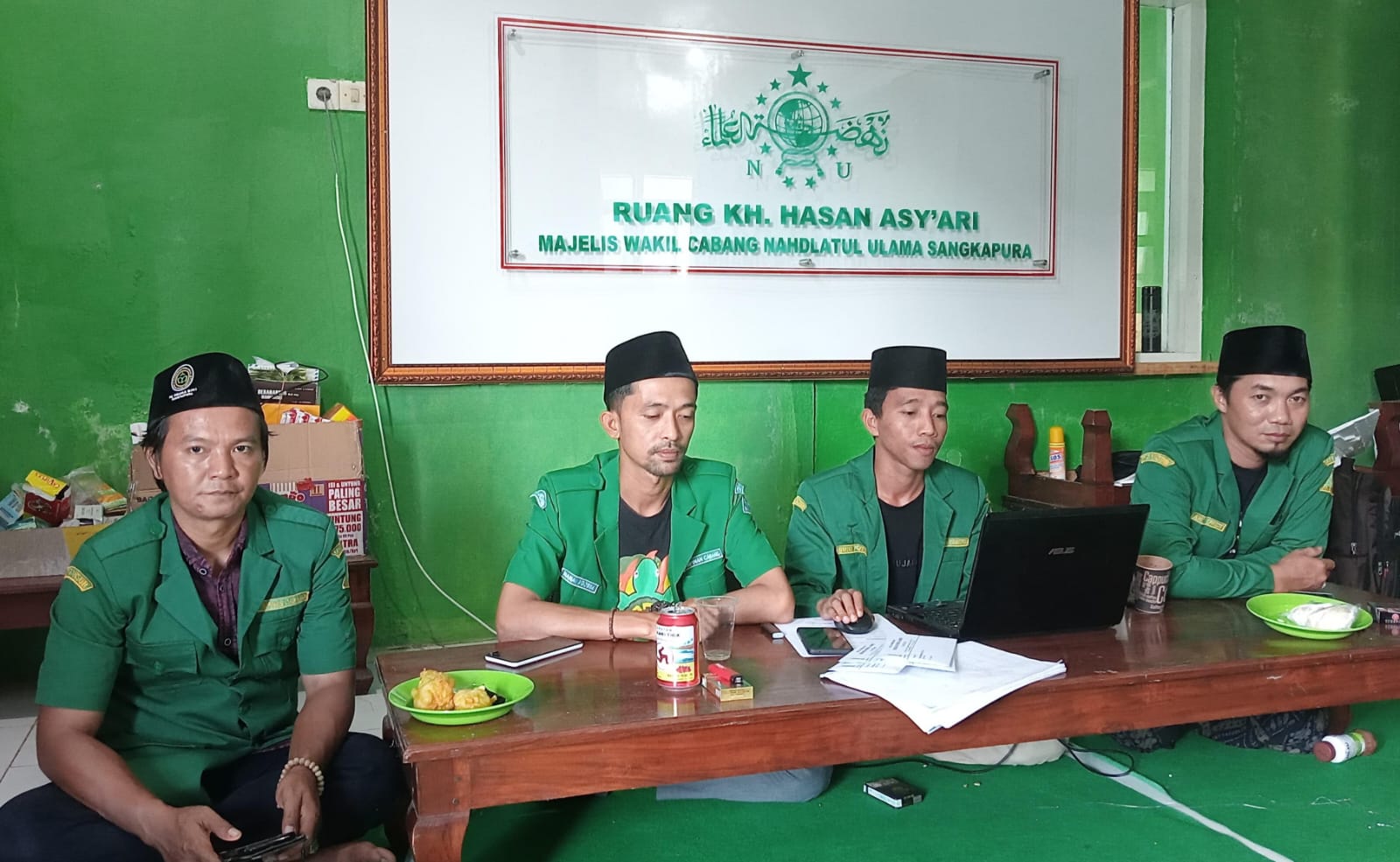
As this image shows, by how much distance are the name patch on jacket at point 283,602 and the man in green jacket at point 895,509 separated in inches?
42.3

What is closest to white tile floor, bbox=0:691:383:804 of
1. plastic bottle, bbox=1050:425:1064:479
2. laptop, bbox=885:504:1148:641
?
laptop, bbox=885:504:1148:641

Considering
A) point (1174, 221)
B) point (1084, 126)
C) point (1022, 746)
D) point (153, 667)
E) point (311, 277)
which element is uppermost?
point (1084, 126)

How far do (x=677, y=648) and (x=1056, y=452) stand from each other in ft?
8.80

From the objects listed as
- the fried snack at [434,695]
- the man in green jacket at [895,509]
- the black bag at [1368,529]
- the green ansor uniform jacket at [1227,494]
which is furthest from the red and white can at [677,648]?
the black bag at [1368,529]

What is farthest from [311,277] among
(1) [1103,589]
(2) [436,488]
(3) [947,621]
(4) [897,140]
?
(1) [1103,589]

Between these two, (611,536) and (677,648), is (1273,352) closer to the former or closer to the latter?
(611,536)

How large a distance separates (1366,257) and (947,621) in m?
3.55

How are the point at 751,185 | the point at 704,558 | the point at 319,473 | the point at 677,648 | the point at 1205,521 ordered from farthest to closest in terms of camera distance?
the point at 751,185, the point at 319,473, the point at 1205,521, the point at 704,558, the point at 677,648

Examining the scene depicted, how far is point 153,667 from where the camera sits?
1.87m

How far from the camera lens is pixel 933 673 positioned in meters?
1.80

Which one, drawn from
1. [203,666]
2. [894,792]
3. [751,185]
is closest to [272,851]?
[203,666]

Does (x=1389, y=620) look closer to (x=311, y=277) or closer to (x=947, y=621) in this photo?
(x=947, y=621)

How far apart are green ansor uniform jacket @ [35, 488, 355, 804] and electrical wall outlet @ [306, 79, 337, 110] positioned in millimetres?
1751

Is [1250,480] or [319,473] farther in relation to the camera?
[319,473]
